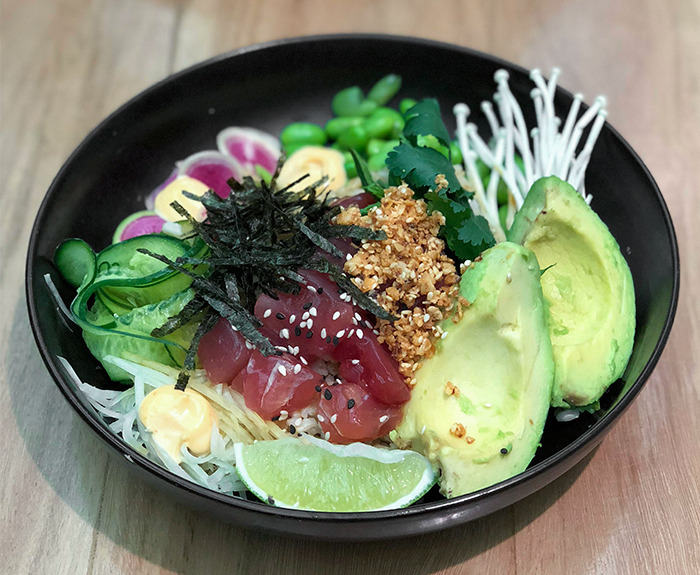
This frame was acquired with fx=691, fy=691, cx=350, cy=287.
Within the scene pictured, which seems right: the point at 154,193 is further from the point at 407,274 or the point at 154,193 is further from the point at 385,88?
the point at 407,274

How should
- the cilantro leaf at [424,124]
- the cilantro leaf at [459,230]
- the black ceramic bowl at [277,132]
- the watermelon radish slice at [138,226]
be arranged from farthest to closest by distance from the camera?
the watermelon radish slice at [138,226], the cilantro leaf at [424,124], the cilantro leaf at [459,230], the black ceramic bowl at [277,132]

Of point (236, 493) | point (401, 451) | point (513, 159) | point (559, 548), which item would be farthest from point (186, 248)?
point (559, 548)

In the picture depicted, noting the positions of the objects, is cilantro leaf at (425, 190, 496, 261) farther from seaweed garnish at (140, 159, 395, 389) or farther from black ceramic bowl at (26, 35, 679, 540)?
black ceramic bowl at (26, 35, 679, 540)

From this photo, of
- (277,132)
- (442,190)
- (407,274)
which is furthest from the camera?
(277,132)

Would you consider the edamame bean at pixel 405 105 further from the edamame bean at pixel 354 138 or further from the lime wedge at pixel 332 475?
the lime wedge at pixel 332 475

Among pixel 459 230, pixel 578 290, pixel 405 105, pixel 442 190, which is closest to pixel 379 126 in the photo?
pixel 405 105

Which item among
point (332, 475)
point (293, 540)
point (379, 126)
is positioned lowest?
point (293, 540)

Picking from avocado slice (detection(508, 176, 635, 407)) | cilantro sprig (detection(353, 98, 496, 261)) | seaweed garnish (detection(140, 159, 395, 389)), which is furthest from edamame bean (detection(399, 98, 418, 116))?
avocado slice (detection(508, 176, 635, 407))

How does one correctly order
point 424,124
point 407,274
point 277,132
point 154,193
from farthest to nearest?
point 277,132, point 154,193, point 424,124, point 407,274

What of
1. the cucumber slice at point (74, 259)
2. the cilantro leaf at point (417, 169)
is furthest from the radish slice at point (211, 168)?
the cilantro leaf at point (417, 169)
